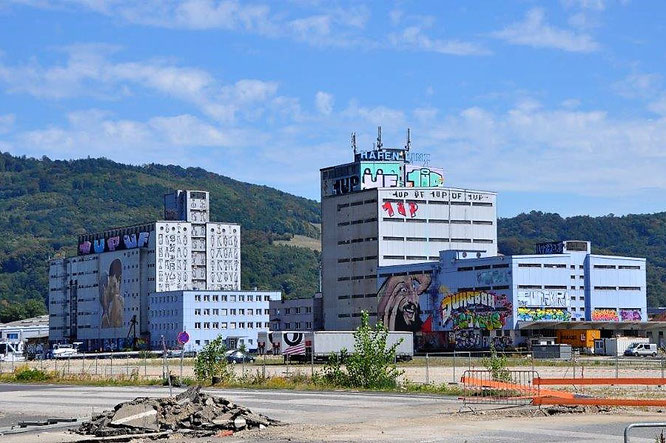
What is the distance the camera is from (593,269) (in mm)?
143750

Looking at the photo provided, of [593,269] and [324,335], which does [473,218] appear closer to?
[593,269]

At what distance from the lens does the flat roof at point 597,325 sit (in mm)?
138625

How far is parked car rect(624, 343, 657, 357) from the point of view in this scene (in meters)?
117

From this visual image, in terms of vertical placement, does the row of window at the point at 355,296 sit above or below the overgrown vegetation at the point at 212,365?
above

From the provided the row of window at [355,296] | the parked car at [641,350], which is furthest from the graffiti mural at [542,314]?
the row of window at [355,296]

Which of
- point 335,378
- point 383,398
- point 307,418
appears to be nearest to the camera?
point 307,418

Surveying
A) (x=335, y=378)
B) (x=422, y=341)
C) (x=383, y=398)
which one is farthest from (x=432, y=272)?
(x=383, y=398)

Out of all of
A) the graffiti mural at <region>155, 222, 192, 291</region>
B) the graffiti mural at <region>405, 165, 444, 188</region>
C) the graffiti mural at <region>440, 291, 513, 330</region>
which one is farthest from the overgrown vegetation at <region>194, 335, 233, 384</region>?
the graffiti mural at <region>155, 222, 192, 291</region>

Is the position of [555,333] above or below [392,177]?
below

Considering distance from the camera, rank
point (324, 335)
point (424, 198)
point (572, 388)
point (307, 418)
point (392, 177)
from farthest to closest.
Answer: point (392, 177) < point (424, 198) < point (324, 335) < point (572, 388) < point (307, 418)

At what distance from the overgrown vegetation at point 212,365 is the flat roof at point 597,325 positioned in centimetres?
8013

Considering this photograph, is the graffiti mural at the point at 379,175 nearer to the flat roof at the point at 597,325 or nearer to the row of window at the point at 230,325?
the row of window at the point at 230,325

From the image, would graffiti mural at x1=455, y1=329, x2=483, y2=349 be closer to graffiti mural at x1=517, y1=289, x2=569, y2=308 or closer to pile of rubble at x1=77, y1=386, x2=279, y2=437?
graffiti mural at x1=517, y1=289, x2=569, y2=308

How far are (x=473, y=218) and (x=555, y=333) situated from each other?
42.0 metres
